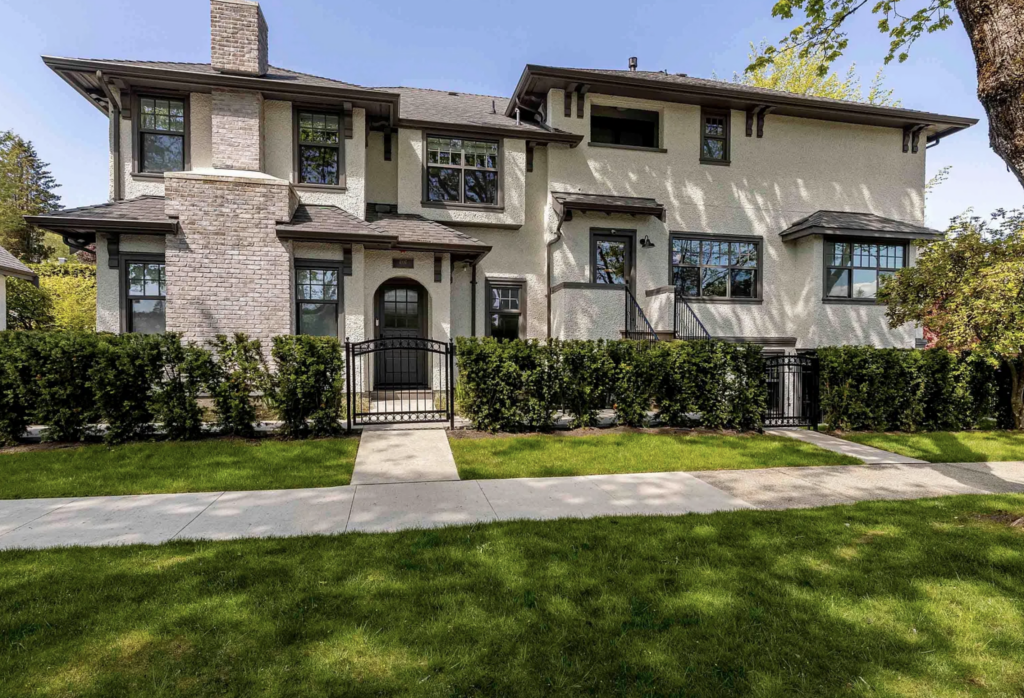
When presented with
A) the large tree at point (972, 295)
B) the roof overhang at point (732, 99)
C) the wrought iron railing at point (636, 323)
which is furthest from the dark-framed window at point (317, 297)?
the large tree at point (972, 295)

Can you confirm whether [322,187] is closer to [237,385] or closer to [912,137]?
[237,385]

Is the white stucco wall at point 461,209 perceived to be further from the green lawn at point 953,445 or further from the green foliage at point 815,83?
the green foliage at point 815,83

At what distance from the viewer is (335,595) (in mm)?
3006

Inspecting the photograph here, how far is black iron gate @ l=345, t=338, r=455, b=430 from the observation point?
8.38 meters

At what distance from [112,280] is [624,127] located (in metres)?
13.2

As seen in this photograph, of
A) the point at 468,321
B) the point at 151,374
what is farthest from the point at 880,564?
the point at 468,321

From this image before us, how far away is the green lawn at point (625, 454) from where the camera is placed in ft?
20.6

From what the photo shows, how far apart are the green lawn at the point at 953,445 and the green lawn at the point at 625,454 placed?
4.75 feet

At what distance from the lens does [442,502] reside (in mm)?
4980

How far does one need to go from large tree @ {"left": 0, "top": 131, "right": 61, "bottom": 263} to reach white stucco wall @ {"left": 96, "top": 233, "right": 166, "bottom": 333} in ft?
93.3

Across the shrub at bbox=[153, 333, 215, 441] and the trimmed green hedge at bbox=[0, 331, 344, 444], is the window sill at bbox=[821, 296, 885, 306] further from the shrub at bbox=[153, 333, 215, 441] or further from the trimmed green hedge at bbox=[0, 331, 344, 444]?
the shrub at bbox=[153, 333, 215, 441]

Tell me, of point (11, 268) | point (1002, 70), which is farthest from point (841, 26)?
point (11, 268)

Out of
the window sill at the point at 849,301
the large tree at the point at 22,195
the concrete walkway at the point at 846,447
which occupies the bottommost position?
the concrete walkway at the point at 846,447

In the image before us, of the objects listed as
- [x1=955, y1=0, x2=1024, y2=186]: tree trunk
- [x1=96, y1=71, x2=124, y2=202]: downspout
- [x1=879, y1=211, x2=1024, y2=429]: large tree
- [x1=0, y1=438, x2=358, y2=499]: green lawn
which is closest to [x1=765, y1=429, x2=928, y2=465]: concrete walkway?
[x1=879, y1=211, x2=1024, y2=429]: large tree
